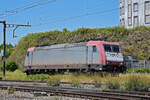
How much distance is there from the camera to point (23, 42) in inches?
2167

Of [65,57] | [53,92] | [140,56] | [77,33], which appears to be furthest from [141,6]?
[53,92]

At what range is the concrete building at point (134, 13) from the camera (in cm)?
6084

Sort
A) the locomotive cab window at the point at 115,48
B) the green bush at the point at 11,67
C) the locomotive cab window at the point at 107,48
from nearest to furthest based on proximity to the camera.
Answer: the locomotive cab window at the point at 107,48
the locomotive cab window at the point at 115,48
the green bush at the point at 11,67

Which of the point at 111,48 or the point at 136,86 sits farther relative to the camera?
the point at 111,48

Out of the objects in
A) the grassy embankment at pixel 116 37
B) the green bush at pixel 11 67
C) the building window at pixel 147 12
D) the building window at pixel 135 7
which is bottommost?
the green bush at pixel 11 67

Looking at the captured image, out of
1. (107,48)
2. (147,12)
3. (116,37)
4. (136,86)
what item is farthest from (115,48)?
(147,12)

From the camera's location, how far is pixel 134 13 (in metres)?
64.7

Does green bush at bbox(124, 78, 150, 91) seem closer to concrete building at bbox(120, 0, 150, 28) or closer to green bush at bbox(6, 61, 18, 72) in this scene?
green bush at bbox(6, 61, 18, 72)

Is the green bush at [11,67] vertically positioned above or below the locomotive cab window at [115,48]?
below

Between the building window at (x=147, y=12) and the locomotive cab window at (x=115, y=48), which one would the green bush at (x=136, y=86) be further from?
the building window at (x=147, y=12)

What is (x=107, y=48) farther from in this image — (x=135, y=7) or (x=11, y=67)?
(x=135, y=7)

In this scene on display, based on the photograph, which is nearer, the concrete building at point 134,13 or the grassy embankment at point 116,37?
the grassy embankment at point 116,37

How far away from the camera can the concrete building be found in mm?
60844

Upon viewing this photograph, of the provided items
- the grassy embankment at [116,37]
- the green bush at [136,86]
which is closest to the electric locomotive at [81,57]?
the grassy embankment at [116,37]
